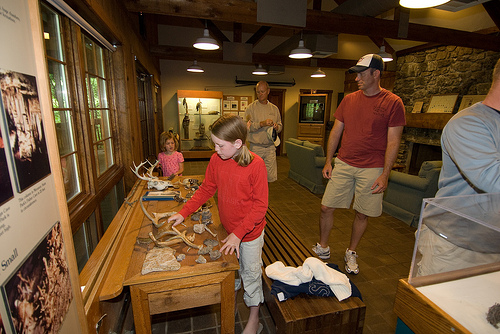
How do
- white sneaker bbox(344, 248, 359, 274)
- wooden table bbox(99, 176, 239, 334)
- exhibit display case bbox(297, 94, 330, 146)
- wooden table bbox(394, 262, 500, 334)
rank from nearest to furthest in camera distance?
wooden table bbox(394, 262, 500, 334), wooden table bbox(99, 176, 239, 334), white sneaker bbox(344, 248, 359, 274), exhibit display case bbox(297, 94, 330, 146)

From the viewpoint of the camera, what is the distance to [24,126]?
28.2 inches

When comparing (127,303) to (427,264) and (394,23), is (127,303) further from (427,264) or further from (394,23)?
(394,23)

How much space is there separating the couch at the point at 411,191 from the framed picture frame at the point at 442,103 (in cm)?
390

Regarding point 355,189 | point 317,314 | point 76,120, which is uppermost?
point 76,120

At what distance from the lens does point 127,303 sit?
212cm

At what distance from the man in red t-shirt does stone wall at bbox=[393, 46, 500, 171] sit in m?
5.83

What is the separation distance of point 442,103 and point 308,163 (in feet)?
14.6

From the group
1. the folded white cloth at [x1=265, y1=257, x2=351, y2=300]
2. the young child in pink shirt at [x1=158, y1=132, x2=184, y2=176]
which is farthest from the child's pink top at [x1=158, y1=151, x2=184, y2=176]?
the folded white cloth at [x1=265, y1=257, x2=351, y2=300]

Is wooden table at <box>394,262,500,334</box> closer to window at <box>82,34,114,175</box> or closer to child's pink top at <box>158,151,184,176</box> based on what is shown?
window at <box>82,34,114,175</box>

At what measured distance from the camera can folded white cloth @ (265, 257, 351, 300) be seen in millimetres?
1757

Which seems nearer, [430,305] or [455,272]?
[430,305]

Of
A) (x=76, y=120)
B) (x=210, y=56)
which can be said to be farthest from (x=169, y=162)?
(x=210, y=56)

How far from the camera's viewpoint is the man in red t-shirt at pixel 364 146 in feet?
7.59

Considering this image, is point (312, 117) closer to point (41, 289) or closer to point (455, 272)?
point (455, 272)
